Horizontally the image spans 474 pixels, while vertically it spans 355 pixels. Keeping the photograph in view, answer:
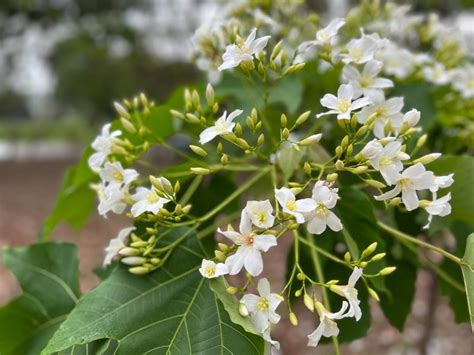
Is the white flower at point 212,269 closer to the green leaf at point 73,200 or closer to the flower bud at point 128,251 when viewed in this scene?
the flower bud at point 128,251

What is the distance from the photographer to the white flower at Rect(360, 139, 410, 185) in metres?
0.54

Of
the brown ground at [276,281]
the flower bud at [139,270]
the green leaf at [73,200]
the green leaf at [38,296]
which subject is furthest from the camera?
the brown ground at [276,281]

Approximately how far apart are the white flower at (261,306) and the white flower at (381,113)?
0.70ft

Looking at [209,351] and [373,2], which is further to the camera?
[373,2]

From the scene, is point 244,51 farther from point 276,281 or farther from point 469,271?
point 276,281

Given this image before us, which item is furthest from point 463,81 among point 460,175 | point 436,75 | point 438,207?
point 438,207

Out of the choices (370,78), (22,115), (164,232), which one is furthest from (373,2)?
(22,115)

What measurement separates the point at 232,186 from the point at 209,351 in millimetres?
357

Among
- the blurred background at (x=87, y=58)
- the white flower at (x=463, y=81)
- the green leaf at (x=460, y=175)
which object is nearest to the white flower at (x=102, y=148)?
the green leaf at (x=460, y=175)

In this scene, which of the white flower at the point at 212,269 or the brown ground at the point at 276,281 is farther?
the brown ground at the point at 276,281

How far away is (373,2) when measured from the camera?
3.13 feet

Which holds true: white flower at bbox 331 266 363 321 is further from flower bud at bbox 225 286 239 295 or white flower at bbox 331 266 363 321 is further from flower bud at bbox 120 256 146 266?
flower bud at bbox 120 256 146 266

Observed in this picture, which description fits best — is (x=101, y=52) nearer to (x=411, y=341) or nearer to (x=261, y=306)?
(x=411, y=341)

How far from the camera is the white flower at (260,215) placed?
50 cm
